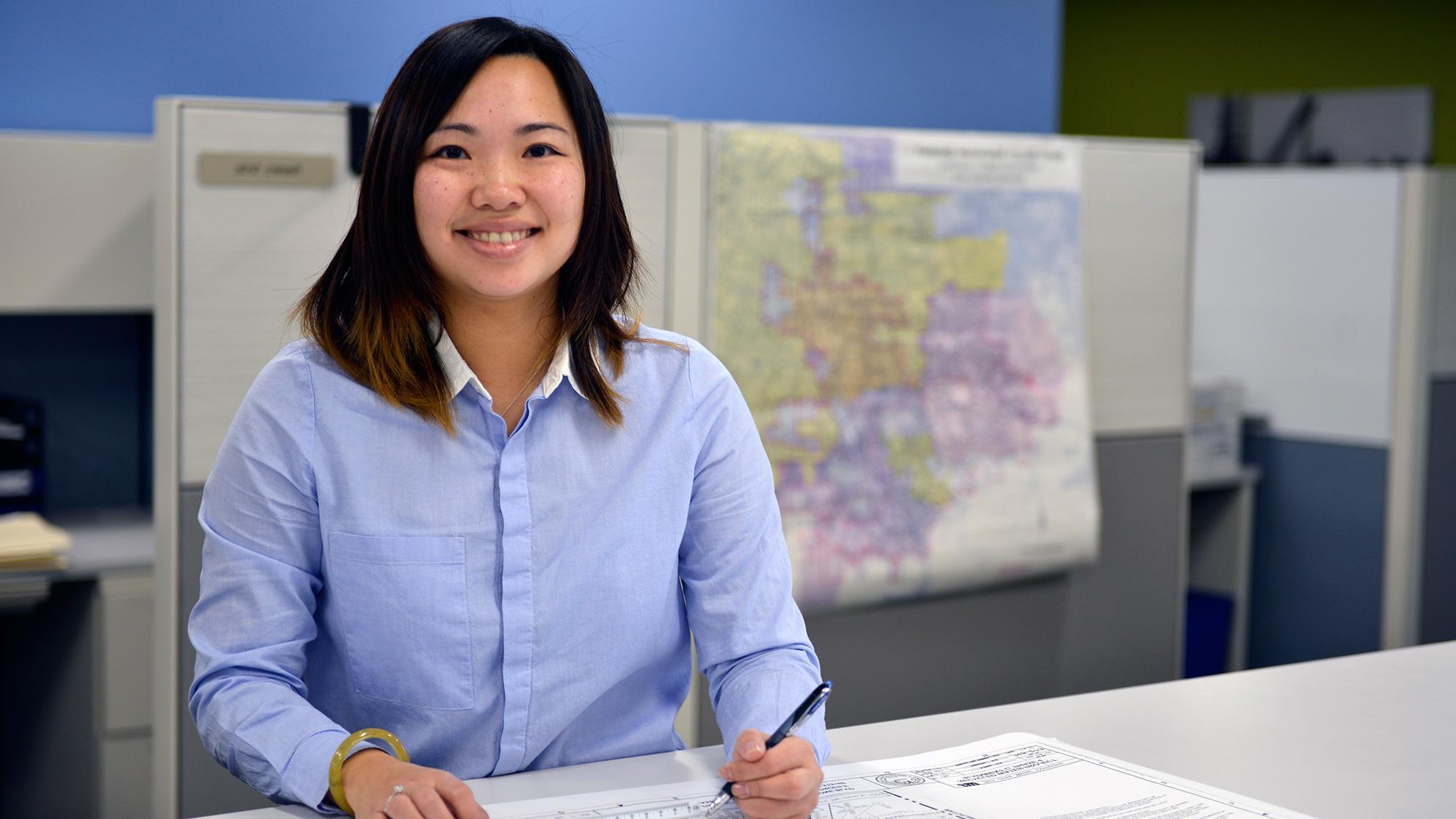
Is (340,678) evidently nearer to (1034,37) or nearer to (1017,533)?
(1017,533)

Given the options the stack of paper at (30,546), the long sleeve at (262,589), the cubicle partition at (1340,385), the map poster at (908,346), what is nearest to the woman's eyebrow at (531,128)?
the long sleeve at (262,589)

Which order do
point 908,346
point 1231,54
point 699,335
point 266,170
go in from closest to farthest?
point 266,170
point 699,335
point 908,346
point 1231,54

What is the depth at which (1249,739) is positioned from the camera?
1.31 meters

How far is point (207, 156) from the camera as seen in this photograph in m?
2.04

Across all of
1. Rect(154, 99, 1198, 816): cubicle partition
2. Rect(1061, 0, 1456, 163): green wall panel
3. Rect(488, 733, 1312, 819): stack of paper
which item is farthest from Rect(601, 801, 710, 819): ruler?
Rect(1061, 0, 1456, 163): green wall panel

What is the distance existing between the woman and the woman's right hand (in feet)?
0.31

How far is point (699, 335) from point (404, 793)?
148 cm

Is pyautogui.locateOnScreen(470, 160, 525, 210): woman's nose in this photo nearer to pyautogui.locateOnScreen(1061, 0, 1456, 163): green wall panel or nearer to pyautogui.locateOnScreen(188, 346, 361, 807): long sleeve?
pyautogui.locateOnScreen(188, 346, 361, 807): long sleeve

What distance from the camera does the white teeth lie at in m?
1.22

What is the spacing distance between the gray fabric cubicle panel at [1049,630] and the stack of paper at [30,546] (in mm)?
1094

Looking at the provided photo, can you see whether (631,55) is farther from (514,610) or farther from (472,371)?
(514,610)

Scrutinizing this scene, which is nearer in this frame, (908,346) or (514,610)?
(514,610)

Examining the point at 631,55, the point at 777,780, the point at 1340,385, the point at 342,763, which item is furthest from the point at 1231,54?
the point at 342,763

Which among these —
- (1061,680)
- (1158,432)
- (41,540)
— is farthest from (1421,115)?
(41,540)
